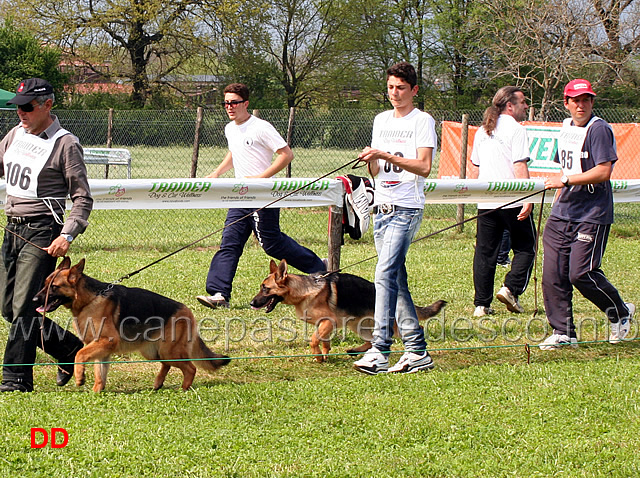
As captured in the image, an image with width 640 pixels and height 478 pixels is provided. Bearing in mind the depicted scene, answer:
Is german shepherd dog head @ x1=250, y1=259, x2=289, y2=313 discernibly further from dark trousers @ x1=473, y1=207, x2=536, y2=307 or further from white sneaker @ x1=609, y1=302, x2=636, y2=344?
white sneaker @ x1=609, y1=302, x2=636, y2=344

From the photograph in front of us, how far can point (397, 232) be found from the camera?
4.93 metres

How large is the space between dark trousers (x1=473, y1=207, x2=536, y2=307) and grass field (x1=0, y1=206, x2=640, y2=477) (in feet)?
1.46

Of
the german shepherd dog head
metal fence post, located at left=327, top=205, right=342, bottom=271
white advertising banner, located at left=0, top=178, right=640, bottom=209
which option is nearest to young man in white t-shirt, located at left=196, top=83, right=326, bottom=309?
white advertising banner, located at left=0, top=178, right=640, bottom=209

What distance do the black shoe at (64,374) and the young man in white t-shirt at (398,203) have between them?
1.85 m

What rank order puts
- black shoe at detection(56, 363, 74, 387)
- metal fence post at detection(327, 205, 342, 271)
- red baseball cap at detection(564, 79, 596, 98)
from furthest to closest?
metal fence post at detection(327, 205, 342, 271) → red baseball cap at detection(564, 79, 596, 98) → black shoe at detection(56, 363, 74, 387)

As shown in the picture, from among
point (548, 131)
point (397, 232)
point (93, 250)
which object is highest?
point (548, 131)

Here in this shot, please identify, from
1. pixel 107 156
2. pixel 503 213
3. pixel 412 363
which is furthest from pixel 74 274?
pixel 107 156

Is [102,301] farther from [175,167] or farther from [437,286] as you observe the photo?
[175,167]

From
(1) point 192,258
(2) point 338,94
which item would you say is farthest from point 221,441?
(2) point 338,94

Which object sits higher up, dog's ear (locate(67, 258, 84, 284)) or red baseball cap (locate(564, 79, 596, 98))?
red baseball cap (locate(564, 79, 596, 98))

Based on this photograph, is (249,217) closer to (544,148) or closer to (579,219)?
(579,219)

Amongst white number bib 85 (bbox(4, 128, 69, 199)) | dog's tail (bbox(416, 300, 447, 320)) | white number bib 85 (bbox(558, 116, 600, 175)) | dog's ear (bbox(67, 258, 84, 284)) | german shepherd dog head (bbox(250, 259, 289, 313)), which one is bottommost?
dog's tail (bbox(416, 300, 447, 320))

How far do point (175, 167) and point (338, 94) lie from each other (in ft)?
85.6

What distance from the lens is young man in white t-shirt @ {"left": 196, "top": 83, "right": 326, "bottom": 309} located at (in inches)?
265
